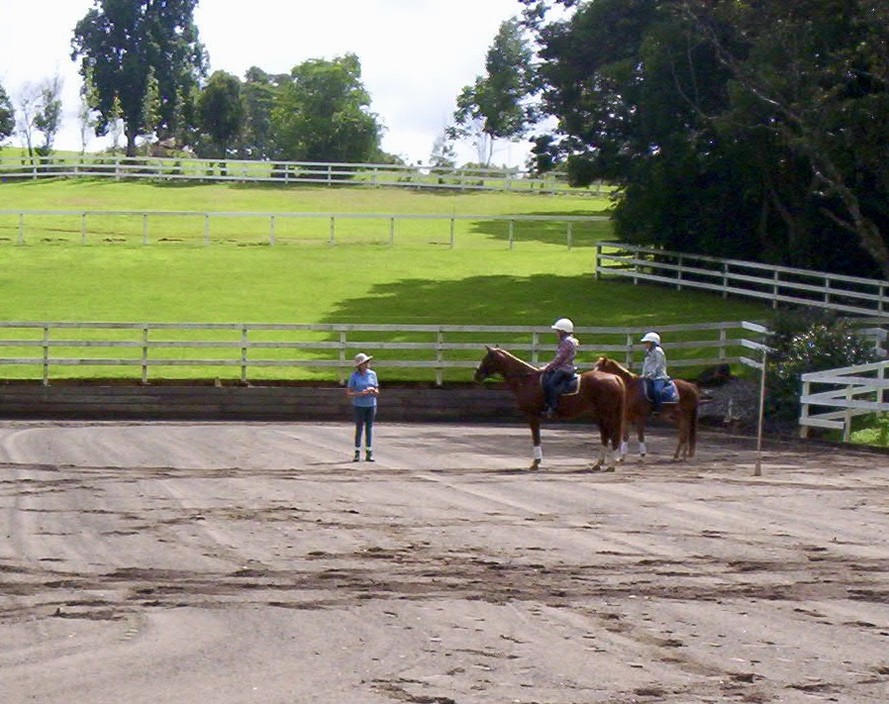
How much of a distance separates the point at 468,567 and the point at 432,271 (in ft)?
134

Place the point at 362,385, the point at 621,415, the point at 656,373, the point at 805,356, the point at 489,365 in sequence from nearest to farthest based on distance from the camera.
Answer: the point at 621,415, the point at 489,365, the point at 362,385, the point at 656,373, the point at 805,356

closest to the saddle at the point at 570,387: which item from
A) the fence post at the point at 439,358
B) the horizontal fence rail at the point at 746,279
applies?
the fence post at the point at 439,358

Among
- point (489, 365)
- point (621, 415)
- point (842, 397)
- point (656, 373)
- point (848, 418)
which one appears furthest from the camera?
point (842, 397)

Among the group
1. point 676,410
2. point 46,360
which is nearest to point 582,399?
point 676,410

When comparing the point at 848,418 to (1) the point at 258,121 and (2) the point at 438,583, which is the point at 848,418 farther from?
(1) the point at 258,121

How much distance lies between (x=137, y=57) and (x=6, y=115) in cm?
969

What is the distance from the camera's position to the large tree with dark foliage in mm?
38719

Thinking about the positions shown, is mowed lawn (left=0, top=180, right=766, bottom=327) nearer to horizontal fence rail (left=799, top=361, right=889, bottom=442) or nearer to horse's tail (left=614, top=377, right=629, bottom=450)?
horizontal fence rail (left=799, top=361, right=889, bottom=442)

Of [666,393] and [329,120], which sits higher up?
[329,120]

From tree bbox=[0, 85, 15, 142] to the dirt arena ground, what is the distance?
290 ft

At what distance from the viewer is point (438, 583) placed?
12.8 m

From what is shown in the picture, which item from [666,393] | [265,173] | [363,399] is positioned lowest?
[363,399]

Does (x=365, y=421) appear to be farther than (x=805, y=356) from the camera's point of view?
No

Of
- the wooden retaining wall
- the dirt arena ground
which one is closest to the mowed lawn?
the wooden retaining wall
